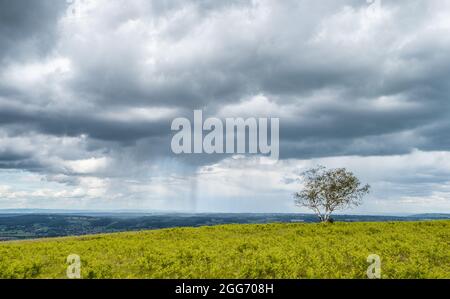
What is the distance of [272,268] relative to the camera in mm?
22984

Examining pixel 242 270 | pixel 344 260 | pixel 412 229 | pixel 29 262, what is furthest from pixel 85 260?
pixel 412 229

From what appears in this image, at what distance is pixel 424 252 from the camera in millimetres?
31031

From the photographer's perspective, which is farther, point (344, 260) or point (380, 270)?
point (344, 260)

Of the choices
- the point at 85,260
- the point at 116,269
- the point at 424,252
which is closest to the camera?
the point at 116,269
